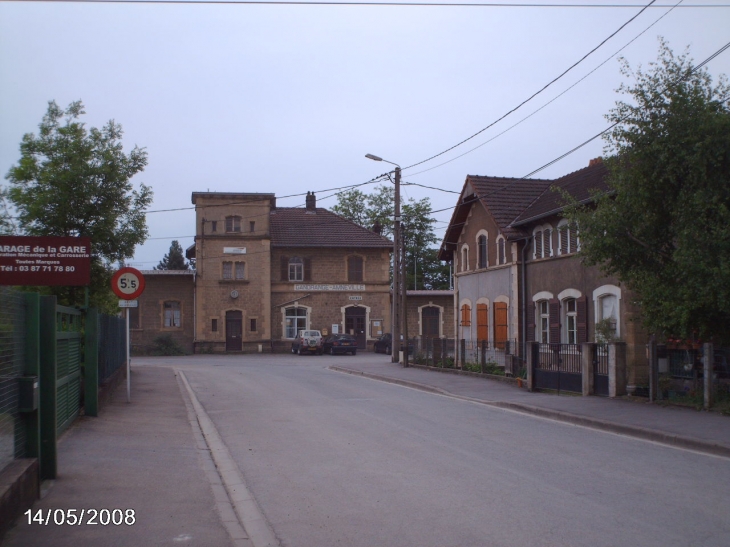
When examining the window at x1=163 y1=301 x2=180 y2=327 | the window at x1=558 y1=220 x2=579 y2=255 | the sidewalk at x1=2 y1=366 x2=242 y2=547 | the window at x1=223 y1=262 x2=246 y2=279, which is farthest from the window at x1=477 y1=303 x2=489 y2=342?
the window at x1=163 y1=301 x2=180 y2=327

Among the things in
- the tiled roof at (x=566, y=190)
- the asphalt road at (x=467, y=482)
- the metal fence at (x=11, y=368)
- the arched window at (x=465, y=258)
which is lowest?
the asphalt road at (x=467, y=482)

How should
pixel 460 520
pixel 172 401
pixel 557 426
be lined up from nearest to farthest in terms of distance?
pixel 460 520 → pixel 557 426 → pixel 172 401

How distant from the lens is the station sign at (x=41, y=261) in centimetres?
934

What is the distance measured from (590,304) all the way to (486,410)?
8521 millimetres

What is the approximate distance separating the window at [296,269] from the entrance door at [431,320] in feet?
30.0

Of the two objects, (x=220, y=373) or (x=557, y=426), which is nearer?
(x=557, y=426)

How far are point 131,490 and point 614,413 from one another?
1033 centimetres

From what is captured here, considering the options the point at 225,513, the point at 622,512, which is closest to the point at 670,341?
the point at 622,512

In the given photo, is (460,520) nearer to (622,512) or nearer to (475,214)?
(622,512)

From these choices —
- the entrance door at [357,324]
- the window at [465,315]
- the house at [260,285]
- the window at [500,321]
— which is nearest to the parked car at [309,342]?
the house at [260,285]

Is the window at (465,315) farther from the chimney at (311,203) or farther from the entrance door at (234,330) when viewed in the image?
the chimney at (311,203)

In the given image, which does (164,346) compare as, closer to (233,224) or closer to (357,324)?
(233,224)

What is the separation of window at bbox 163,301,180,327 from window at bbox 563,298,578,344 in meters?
33.8

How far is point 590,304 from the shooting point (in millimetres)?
23844
